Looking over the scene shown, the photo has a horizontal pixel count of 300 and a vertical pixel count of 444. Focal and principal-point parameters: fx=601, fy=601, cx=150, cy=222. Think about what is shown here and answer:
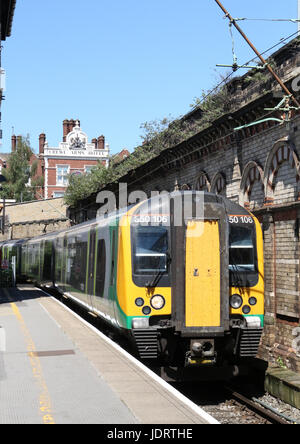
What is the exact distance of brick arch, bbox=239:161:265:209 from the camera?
17.3 meters

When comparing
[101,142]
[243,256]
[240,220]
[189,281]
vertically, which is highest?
[101,142]

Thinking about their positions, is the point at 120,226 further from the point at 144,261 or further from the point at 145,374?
the point at 145,374

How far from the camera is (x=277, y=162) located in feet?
53.0

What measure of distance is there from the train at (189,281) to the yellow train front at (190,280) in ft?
0.06

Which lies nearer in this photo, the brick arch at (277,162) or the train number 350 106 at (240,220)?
the train number 350 106 at (240,220)

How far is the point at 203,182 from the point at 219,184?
1550mm

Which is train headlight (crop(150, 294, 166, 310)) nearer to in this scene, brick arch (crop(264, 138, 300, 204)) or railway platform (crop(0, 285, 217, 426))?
railway platform (crop(0, 285, 217, 426))

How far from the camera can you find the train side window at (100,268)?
13117 mm

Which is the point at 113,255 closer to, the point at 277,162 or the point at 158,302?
the point at 158,302

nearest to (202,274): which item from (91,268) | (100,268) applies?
(100,268)

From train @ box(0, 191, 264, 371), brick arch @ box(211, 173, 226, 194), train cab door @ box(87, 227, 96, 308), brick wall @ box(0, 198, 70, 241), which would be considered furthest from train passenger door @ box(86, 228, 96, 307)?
brick wall @ box(0, 198, 70, 241)

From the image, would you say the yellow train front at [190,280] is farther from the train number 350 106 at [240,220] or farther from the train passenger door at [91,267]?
the train passenger door at [91,267]

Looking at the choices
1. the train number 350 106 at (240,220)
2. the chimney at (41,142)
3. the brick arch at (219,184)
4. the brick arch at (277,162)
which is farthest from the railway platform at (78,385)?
the chimney at (41,142)

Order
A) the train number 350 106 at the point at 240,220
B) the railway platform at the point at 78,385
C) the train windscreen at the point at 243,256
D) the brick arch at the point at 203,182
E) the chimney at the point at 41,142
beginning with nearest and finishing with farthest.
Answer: the railway platform at the point at 78,385
the train windscreen at the point at 243,256
the train number 350 106 at the point at 240,220
the brick arch at the point at 203,182
the chimney at the point at 41,142
